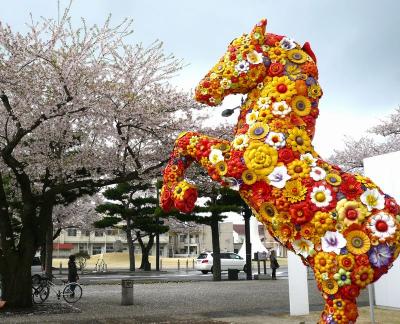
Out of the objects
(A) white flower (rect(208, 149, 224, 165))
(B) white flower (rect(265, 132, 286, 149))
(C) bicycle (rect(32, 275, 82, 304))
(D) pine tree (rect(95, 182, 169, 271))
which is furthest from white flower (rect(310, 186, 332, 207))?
(D) pine tree (rect(95, 182, 169, 271))

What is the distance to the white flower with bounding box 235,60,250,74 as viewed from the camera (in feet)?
18.1

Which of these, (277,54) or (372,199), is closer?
(372,199)

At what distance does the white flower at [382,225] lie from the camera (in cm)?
480

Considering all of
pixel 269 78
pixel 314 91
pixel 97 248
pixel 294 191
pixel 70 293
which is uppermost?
pixel 269 78

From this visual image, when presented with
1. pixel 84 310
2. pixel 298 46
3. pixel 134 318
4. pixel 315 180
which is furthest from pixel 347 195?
pixel 84 310

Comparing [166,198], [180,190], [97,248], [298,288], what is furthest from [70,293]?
[97,248]

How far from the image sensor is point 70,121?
40.5 feet

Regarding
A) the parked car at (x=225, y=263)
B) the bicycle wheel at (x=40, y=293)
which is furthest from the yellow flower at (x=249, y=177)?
the parked car at (x=225, y=263)

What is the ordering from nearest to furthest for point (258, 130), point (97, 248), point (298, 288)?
point (258, 130) → point (298, 288) → point (97, 248)

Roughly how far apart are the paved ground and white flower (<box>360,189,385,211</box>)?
244 inches

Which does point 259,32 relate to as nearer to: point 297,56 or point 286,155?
point 297,56

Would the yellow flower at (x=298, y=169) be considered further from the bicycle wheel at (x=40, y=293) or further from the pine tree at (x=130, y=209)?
the pine tree at (x=130, y=209)

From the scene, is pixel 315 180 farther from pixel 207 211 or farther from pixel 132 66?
pixel 207 211

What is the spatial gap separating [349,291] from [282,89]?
229 cm
